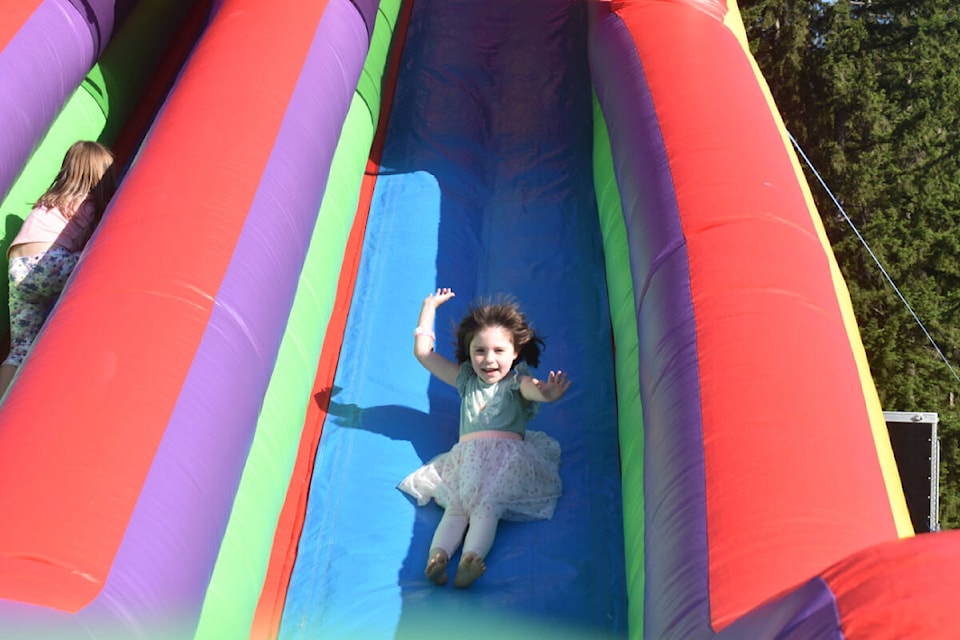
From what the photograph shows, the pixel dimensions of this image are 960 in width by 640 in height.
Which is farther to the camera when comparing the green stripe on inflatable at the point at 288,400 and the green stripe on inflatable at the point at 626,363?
the green stripe on inflatable at the point at 626,363

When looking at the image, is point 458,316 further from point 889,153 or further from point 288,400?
point 889,153

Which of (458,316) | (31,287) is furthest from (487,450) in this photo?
(31,287)

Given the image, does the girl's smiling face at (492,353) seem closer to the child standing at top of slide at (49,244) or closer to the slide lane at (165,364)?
the slide lane at (165,364)

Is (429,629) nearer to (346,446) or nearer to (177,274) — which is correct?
(346,446)

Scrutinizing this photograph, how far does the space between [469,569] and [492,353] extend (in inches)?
20.4

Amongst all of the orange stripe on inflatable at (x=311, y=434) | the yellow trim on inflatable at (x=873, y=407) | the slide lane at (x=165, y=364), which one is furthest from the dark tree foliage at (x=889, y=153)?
the slide lane at (x=165, y=364)

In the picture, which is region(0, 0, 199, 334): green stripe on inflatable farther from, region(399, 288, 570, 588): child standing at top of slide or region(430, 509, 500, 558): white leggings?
region(430, 509, 500, 558): white leggings

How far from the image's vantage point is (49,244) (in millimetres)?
2615

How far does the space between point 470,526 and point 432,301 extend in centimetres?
63

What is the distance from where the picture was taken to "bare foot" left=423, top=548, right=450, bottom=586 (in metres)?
2.18

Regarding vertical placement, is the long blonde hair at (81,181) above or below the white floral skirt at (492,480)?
above

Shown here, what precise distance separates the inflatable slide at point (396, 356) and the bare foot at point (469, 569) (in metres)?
0.04


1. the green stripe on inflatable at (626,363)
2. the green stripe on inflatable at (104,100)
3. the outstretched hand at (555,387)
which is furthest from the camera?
the green stripe on inflatable at (104,100)

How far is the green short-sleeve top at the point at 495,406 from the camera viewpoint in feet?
8.01
